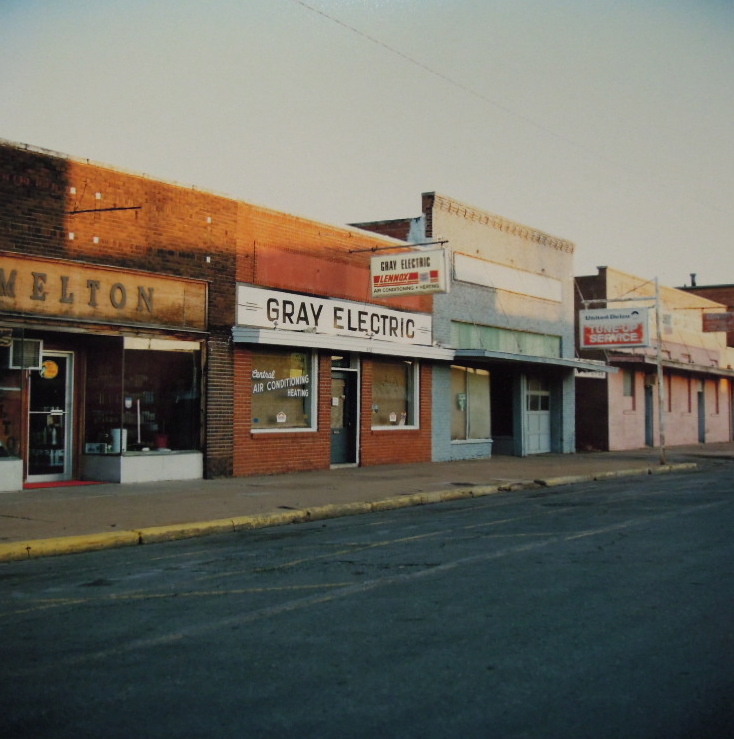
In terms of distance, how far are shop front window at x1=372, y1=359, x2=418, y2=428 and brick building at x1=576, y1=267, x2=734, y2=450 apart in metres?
8.34

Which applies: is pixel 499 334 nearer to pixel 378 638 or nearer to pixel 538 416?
pixel 538 416

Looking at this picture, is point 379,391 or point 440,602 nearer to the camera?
point 440,602

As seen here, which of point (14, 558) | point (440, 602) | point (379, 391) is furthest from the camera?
point (379, 391)

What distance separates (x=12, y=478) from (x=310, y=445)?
23.6 feet

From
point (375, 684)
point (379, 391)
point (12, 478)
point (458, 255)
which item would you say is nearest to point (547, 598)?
point (375, 684)

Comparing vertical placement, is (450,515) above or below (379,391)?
below

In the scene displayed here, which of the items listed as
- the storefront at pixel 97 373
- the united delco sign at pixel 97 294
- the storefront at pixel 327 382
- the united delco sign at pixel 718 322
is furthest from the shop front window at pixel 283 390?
the united delco sign at pixel 718 322

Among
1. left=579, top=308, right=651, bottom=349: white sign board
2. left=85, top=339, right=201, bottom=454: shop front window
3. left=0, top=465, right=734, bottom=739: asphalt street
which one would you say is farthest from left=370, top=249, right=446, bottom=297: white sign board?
left=579, top=308, right=651, bottom=349: white sign board

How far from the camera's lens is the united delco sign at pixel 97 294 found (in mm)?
15133

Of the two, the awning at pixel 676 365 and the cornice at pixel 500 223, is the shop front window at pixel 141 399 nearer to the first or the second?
the cornice at pixel 500 223

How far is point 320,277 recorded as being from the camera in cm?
2103

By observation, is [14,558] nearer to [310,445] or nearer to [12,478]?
[12,478]

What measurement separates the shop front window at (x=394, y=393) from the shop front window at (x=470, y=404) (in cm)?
213

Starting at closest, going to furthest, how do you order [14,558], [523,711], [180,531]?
[523,711] < [14,558] < [180,531]
